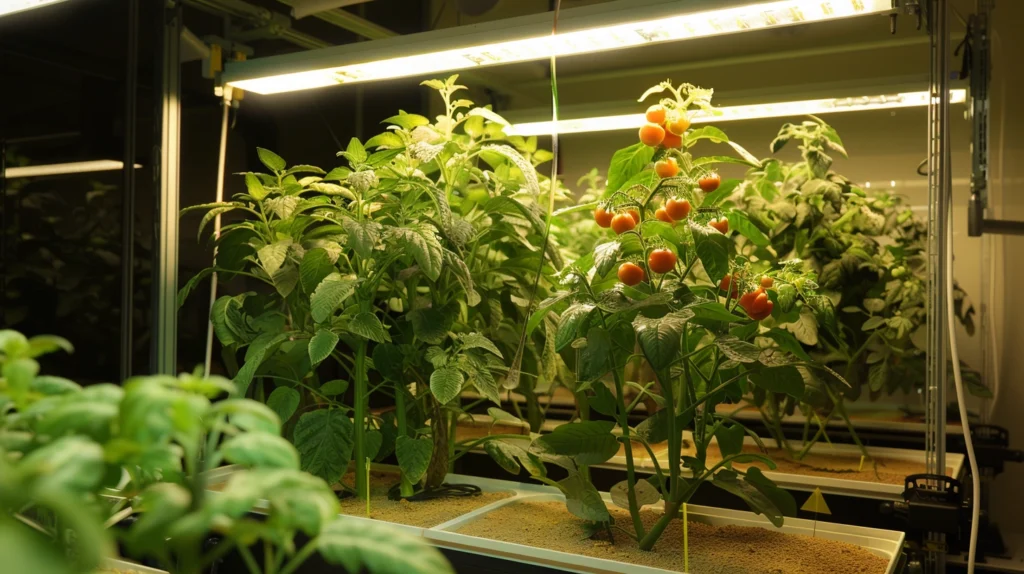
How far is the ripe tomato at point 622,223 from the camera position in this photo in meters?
1.37

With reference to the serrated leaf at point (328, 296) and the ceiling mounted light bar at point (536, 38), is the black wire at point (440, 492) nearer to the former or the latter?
the serrated leaf at point (328, 296)

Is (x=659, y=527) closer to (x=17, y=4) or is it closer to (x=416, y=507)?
(x=416, y=507)

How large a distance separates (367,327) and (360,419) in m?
0.23

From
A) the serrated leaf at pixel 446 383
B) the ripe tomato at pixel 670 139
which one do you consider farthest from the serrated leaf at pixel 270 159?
the ripe tomato at pixel 670 139

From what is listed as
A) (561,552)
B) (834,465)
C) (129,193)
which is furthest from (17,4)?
(834,465)

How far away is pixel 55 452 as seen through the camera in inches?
18.7

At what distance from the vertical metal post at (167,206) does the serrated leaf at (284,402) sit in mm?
372

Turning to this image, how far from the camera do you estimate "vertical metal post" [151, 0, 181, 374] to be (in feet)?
5.91

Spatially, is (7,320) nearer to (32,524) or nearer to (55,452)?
(32,524)

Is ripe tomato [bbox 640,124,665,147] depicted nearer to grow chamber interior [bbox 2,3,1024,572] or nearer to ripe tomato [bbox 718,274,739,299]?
grow chamber interior [bbox 2,3,1024,572]

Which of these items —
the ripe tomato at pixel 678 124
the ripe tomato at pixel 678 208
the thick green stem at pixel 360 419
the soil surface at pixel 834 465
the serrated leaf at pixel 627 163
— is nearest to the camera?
the ripe tomato at pixel 678 208

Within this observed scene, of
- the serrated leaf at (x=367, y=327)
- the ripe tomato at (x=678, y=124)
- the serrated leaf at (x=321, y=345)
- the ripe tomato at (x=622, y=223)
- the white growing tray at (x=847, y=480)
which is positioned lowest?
the white growing tray at (x=847, y=480)

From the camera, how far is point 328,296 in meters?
1.46

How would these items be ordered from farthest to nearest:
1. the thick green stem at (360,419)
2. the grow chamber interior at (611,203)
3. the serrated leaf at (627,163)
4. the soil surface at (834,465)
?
the soil surface at (834,465), the grow chamber interior at (611,203), the thick green stem at (360,419), the serrated leaf at (627,163)
